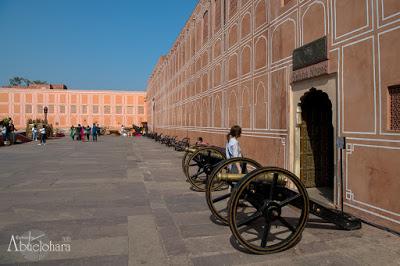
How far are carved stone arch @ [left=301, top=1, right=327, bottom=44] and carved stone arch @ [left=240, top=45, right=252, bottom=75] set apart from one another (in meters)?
3.28

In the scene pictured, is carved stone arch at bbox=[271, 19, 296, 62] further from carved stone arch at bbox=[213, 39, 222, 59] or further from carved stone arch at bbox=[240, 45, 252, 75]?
carved stone arch at bbox=[213, 39, 222, 59]

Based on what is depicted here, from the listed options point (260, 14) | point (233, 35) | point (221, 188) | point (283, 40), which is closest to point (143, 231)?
point (221, 188)

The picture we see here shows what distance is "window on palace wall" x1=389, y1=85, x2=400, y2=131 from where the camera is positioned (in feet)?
15.3

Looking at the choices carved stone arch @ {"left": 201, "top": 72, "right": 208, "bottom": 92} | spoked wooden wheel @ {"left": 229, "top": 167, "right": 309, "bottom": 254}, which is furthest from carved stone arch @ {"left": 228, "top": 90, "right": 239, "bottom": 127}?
spoked wooden wheel @ {"left": 229, "top": 167, "right": 309, "bottom": 254}

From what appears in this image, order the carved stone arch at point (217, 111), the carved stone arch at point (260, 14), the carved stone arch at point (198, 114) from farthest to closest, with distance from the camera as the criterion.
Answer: the carved stone arch at point (198, 114) < the carved stone arch at point (217, 111) < the carved stone arch at point (260, 14)

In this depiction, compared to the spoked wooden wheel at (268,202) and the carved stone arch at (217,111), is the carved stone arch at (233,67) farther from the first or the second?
the spoked wooden wheel at (268,202)

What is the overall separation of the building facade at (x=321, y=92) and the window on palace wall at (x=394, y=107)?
0.01m

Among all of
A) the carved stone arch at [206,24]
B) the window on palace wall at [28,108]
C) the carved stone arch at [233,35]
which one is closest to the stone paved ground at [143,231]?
the carved stone arch at [233,35]

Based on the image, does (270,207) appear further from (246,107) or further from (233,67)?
(233,67)

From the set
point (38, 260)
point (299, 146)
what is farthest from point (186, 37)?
point (38, 260)

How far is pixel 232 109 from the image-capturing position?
1181 centimetres

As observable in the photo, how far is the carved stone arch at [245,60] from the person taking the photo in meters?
10.2

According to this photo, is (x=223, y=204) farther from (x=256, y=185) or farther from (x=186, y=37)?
(x=186, y=37)

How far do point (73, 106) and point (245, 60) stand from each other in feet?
192
